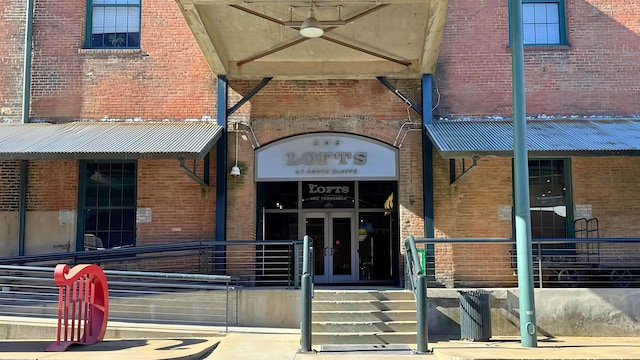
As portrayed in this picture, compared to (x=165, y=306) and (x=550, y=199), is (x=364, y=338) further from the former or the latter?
(x=550, y=199)

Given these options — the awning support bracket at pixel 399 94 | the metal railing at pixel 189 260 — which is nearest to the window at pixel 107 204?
the metal railing at pixel 189 260

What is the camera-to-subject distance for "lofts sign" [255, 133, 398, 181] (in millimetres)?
13227

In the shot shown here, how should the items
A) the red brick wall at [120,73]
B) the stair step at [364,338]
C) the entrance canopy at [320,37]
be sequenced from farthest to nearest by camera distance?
the red brick wall at [120,73], the entrance canopy at [320,37], the stair step at [364,338]

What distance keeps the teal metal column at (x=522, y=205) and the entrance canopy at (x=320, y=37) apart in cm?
149

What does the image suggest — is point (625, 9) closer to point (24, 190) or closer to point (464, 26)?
point (464, 26)

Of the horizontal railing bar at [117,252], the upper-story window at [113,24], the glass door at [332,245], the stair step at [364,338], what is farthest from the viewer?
the glass door at [332,245]

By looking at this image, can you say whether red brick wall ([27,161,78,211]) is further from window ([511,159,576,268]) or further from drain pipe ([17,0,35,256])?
window ([511,159,576,268])

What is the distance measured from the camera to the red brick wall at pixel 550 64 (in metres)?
13.6

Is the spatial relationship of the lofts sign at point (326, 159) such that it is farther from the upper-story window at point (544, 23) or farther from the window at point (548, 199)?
the upper-story window at point (544, 23)

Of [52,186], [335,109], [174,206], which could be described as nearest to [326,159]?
[335,109]

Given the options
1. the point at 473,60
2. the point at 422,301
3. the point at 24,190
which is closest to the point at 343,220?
the point at 473,60

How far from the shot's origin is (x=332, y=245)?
15.6 meters

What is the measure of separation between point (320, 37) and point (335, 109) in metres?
2.02

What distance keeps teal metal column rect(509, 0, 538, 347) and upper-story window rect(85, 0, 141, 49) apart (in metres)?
8.66
